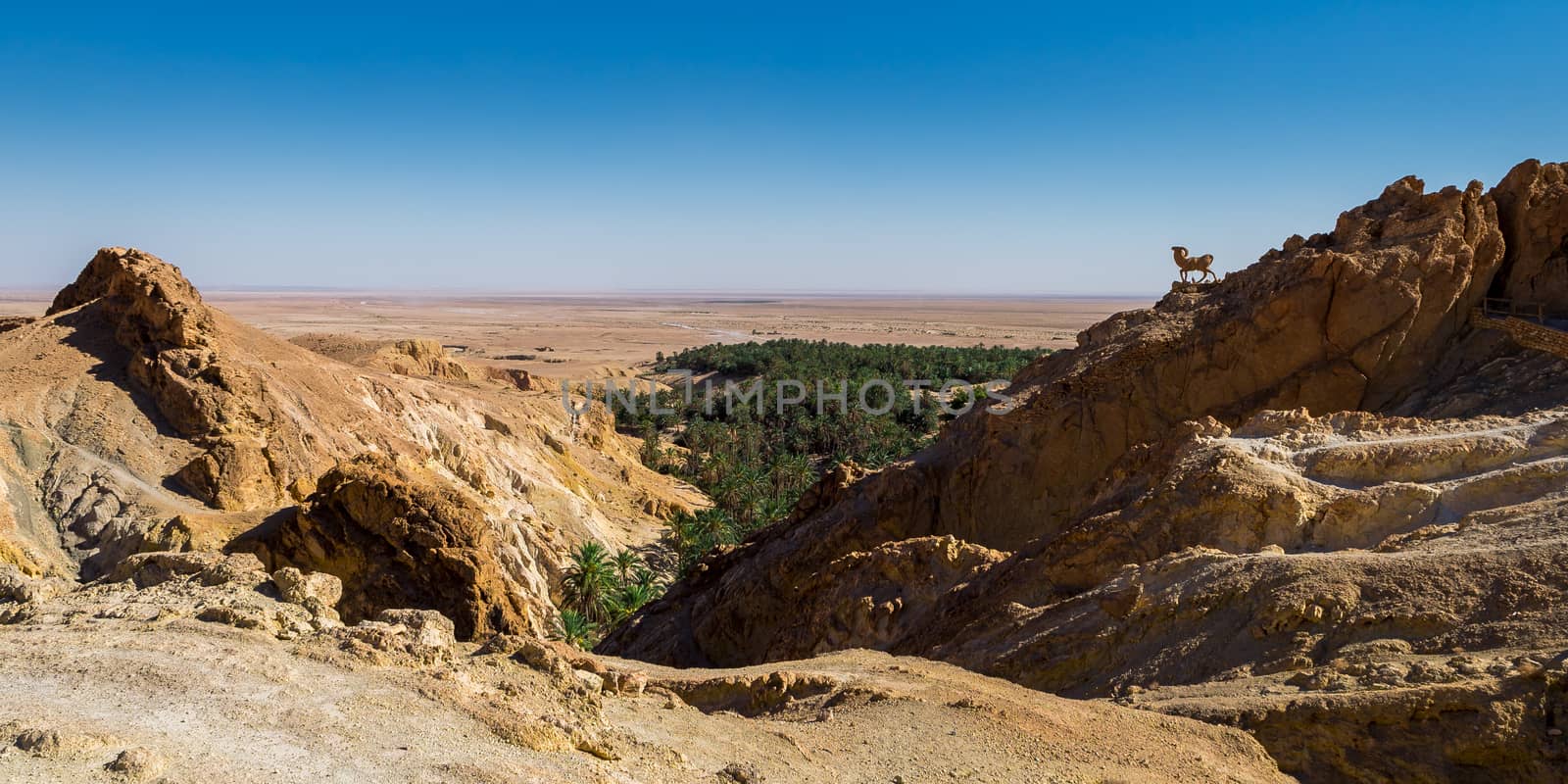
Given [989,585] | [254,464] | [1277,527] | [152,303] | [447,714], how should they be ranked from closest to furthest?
[447,714] < [1277,527] < [989,585] < [254,464] < [152,303]

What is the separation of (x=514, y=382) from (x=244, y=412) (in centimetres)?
3827

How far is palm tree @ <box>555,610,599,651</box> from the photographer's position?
87.1ft

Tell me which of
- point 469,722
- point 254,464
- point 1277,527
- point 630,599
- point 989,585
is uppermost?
point 1277,527

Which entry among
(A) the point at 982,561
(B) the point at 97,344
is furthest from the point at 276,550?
(A) the point at 982,561

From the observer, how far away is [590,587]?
3142cm

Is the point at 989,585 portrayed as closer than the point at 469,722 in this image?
No

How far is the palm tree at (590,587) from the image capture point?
31.4 meters

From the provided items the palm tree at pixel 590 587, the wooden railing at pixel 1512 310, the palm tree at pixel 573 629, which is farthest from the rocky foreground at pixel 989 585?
the palm tree at pixel 590 587

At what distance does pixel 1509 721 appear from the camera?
8.20m

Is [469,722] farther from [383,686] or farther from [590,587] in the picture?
[590,587]

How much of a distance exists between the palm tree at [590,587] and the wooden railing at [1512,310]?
83.3ft

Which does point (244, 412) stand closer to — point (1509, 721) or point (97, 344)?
point (97, 344)

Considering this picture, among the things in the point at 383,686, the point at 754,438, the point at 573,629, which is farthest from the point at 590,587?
the point at 754,438

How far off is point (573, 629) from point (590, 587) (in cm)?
472
